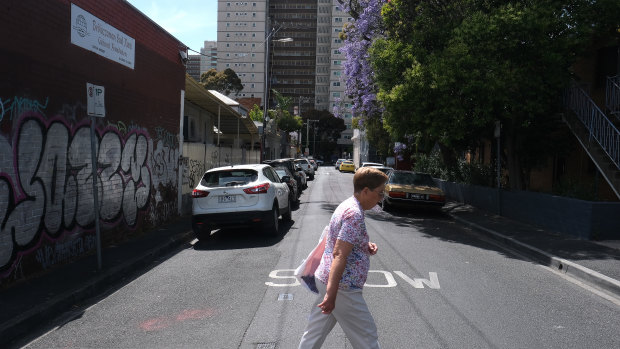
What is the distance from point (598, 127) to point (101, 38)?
39.7ft

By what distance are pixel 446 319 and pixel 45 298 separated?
4607mm

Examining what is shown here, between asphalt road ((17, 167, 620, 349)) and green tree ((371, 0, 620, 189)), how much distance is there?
16.2 feet

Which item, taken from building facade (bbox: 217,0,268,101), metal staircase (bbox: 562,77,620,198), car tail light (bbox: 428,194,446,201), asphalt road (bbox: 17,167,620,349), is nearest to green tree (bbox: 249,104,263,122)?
car tail light (bbox: 428,194,446,201)

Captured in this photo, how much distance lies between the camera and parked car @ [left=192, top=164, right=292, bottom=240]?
9.72 m

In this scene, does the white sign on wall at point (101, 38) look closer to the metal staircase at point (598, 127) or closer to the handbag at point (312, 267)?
the handbag at point (312, 267)

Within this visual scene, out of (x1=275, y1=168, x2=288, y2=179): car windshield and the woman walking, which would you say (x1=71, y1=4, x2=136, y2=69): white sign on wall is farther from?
(x1=275, y1=168, x2=288, y2=179): car windshield

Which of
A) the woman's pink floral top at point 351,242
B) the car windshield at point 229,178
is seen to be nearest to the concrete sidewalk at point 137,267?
the car windshield at point 229,178

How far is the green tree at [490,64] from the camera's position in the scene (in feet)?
38.7

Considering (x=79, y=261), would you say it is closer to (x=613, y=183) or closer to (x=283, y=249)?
(x=283, y=249)

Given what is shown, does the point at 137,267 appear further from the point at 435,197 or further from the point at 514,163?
the point at 514,163

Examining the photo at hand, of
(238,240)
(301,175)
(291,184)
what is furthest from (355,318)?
(301,175)

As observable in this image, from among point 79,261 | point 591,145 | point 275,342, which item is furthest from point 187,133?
point 275,342

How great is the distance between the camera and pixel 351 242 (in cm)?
301

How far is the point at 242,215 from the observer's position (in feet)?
31.9
